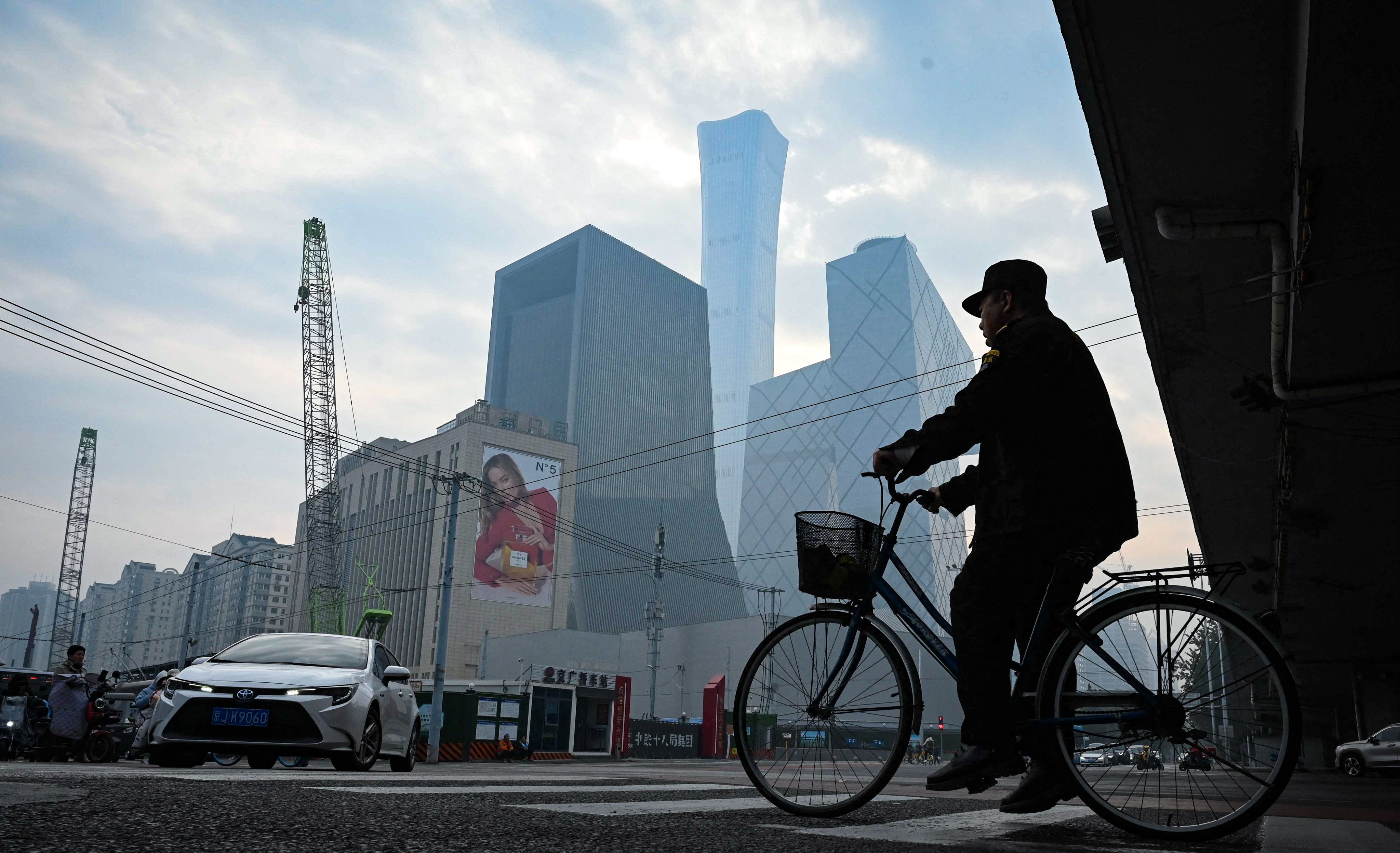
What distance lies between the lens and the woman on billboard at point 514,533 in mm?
90500

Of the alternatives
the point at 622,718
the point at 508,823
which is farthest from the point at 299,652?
the point at 622,718

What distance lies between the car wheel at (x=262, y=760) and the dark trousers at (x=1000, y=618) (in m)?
5.38

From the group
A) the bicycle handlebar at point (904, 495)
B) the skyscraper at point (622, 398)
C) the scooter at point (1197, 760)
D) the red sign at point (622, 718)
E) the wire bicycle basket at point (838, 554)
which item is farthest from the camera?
the skyscraper at point (622, 398)

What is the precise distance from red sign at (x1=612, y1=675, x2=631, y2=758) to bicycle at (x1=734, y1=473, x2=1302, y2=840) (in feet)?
116

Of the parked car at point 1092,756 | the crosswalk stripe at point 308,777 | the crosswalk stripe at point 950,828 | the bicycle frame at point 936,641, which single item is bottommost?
the crosswalk stripe at point 308,777

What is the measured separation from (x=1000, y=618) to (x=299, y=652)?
6239 millimetres

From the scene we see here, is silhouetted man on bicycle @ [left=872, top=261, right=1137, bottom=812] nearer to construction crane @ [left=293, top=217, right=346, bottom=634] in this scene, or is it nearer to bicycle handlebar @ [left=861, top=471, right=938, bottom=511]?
bicycle handlebar @ [left=861, top=471, right=938, bottom=511]

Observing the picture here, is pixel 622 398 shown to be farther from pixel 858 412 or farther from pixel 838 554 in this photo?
pixel 838 554

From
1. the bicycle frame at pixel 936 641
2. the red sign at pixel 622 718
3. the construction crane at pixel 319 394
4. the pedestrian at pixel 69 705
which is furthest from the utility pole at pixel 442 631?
the construction crane at pixel 319 394

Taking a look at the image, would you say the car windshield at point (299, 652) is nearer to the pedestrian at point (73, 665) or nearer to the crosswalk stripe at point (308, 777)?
the crosswalk stripe at point (308, 777)

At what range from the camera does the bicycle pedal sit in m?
2.79

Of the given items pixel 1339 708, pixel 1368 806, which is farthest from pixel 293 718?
pixel 1339 708

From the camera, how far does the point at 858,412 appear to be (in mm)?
138875

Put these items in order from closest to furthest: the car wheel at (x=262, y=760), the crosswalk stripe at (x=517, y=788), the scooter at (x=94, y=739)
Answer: the crosswalk stripe at (x=517, y=788) → the car wheel at (x=262, y=760) → the scooter at (x=94, y=739)
